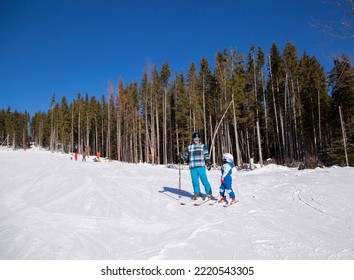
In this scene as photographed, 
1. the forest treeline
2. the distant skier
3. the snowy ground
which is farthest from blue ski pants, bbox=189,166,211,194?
the forest treeline

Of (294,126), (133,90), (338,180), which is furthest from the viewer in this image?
(133,90)

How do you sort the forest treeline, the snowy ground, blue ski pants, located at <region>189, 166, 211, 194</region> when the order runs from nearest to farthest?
the snowy ground, blue ski pants, located at <region>189, 166, 211, 194</region>, the forest treeline

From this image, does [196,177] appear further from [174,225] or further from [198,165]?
[174,225]

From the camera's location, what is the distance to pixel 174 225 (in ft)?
16.1

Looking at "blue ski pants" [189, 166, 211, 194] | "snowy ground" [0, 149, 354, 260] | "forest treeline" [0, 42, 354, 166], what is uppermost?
"forest treeline" [0, 42, 354, 166]

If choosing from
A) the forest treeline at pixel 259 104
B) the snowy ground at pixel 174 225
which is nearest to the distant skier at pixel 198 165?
the snowy ground at pixel 174 225

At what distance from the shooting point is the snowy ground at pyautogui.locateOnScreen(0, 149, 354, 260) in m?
3.47

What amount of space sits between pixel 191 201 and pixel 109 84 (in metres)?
35.7

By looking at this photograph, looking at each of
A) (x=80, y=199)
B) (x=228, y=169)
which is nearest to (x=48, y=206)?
(x=80, y=199)

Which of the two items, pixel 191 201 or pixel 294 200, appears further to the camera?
pixel 191 201

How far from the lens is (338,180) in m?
8.62

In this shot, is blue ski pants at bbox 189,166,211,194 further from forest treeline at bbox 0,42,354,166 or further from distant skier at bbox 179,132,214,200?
forest treeline at bbox 0,42,354,166

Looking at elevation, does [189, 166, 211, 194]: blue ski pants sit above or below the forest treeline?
below
